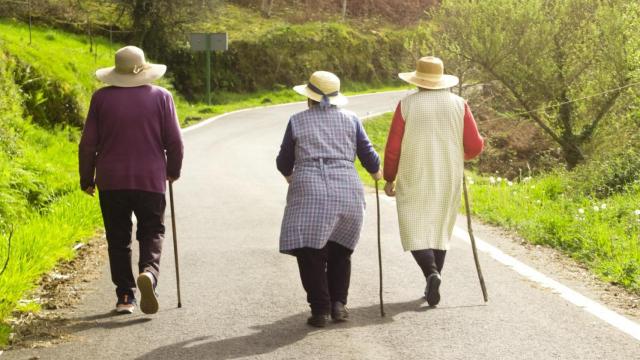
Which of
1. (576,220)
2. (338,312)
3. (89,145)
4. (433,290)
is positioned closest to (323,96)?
(338,312)

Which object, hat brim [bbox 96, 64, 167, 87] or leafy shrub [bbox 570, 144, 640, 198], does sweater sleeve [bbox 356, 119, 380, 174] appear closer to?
hat brim [bbox 96, 64, 167, 87]

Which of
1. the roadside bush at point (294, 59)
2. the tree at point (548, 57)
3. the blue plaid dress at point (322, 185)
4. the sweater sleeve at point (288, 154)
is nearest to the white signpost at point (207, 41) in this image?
the roadside bush at point (294, 59)

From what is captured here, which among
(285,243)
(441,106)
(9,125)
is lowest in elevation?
(9,125)

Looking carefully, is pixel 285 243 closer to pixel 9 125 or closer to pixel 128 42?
pixel 9 125

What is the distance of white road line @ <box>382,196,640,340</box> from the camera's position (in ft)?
18.1

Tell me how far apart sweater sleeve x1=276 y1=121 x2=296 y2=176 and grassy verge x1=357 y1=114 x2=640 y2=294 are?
9.16 feet

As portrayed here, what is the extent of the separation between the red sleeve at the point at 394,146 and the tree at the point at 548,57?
45.0 feet

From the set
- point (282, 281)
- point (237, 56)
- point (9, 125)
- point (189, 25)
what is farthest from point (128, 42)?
point (282, 281)

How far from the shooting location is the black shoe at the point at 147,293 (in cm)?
565

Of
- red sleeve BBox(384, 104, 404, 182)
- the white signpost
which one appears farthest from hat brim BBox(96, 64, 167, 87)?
the white signpost

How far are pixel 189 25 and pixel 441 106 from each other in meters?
31.9

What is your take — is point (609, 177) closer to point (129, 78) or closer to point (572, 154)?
point (129, 78)

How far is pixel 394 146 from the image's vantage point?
641cm

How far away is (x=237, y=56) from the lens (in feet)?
131
